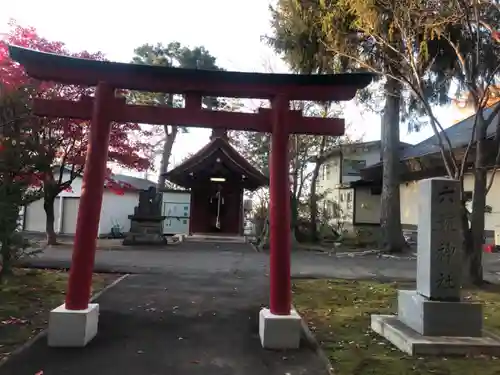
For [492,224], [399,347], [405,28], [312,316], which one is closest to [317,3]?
[405,28]

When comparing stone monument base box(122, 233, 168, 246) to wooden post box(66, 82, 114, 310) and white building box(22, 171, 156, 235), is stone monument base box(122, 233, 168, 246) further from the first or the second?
wooden post box(66, 82, 114, 310)

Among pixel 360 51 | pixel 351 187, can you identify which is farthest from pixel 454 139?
pixel 360 51

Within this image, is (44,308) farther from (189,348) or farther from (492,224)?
(492,224)

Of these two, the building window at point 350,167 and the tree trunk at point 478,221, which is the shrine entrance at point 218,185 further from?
the building window at point 350,167

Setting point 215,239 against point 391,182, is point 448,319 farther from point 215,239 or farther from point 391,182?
point 215,239

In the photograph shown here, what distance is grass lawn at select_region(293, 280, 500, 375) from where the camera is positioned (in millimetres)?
4758

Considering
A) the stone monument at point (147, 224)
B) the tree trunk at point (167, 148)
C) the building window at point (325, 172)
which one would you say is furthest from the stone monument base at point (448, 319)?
the tree trunk at point (167, 148)

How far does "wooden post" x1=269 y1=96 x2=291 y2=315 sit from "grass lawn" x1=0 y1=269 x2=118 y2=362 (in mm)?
3205

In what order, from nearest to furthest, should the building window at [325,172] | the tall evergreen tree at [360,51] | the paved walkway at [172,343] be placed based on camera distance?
1. the paved walkway at [172,343]
2. the tall evergreen tree at [360,51]
3. the building window at [325,172]

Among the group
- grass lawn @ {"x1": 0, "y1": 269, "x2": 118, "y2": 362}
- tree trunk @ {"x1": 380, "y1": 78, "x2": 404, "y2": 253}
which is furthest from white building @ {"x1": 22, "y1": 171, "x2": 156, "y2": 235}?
grass lawn @ {"x1": 0, "y1": 269, "x2": 118, "y2": 362}

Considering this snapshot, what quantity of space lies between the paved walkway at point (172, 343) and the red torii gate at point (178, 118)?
32cm

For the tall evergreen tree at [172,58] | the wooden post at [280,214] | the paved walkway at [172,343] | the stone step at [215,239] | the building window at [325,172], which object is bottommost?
the paved walkway at [172,343]

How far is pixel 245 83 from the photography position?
593 cm

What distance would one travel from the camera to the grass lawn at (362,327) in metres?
4.76
